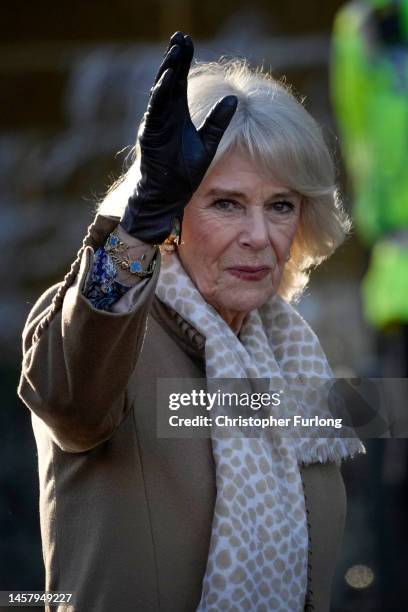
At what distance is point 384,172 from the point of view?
4.33 metres

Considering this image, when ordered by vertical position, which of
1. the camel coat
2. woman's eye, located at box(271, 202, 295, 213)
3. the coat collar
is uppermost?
woman's eye, located at box(271, 202, 295, 213)

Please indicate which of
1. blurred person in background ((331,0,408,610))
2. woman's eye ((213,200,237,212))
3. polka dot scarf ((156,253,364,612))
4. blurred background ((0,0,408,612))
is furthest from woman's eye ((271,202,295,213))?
blurred background ((0,0,408,612))

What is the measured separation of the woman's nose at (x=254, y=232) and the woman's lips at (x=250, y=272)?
4 cm

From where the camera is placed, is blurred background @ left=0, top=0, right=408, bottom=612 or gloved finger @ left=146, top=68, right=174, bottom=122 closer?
gloved finger @ left=146, top=68, right=174, bottom=122

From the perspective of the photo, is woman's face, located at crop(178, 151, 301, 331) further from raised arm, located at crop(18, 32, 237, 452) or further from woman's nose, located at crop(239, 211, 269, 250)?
raised arm, located at crop(18, 32, 237, 452)

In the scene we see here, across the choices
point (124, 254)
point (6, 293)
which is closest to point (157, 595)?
point (124, 254)

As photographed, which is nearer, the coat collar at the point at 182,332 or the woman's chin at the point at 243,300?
the coat collar at the point at 182,332

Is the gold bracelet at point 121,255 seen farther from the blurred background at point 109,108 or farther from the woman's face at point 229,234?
the blurred background at point 109,108

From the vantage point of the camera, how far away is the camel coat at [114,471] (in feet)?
5.51

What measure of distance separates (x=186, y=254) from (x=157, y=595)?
65cm

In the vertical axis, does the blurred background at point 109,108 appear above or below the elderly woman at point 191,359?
above

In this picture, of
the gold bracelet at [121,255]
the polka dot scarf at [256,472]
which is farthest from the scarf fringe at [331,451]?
the gold bracelet at [121,255]

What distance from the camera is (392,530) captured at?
393 centimetres

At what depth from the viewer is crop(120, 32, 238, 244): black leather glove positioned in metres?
1.63
